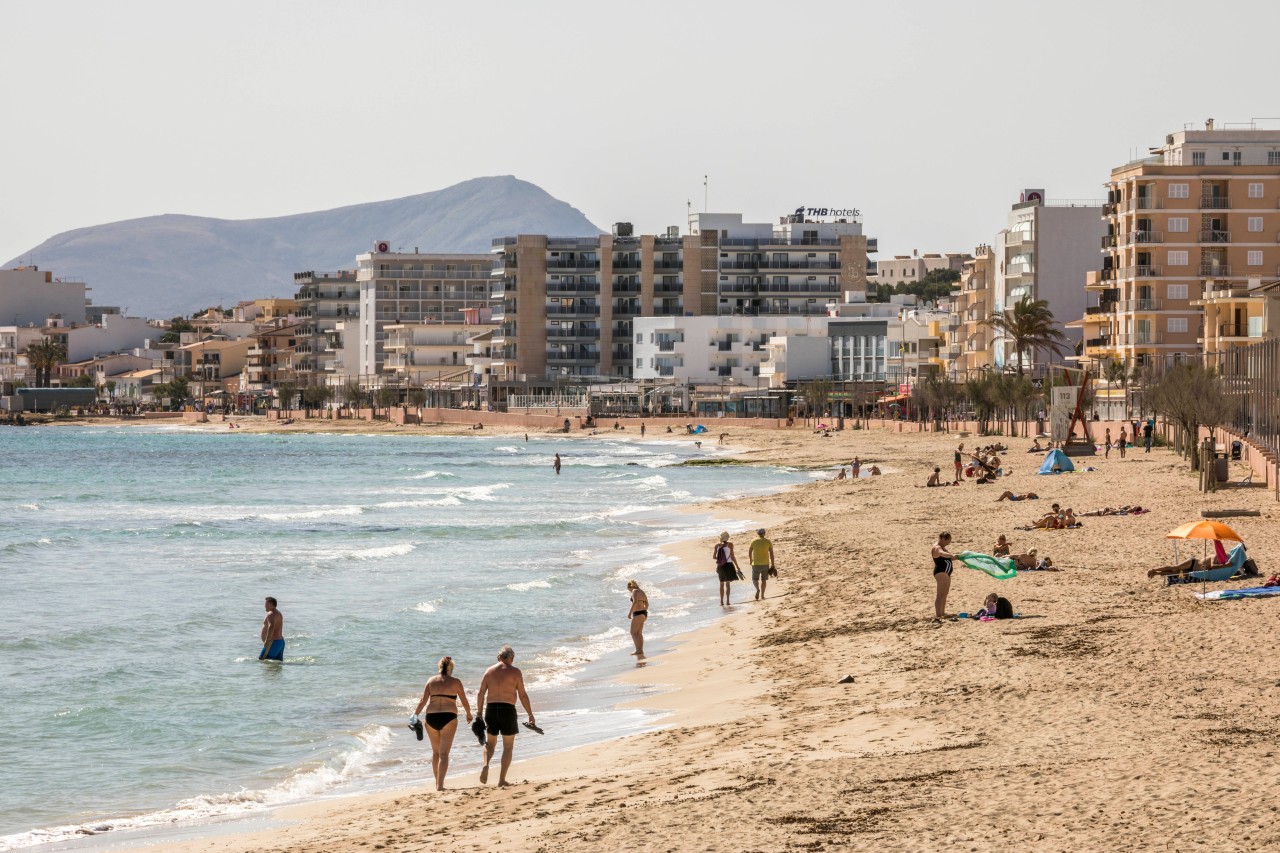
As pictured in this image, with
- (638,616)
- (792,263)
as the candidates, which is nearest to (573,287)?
(792,263)

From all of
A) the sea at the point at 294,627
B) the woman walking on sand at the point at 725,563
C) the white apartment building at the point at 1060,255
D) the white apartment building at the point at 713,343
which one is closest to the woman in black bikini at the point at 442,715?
the sea at the point at 294,627

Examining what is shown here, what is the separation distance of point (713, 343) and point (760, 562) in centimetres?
11430

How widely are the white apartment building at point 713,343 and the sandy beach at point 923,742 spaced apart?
114 metres

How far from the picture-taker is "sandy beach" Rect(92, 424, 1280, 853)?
39.9 feet

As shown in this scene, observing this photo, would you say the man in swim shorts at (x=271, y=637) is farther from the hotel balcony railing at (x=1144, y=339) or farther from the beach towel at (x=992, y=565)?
the hotel balcony railing at (x=1144, y=339)

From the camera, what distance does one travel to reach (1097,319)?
98250 mm

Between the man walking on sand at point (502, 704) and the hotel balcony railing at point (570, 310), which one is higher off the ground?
the hotel balcony railing at point (570, 310)

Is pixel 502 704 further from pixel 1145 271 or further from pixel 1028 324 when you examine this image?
pixel 1028 324

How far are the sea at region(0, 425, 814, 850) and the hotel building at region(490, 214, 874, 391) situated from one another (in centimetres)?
7832

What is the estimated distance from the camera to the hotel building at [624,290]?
15325 centimetres

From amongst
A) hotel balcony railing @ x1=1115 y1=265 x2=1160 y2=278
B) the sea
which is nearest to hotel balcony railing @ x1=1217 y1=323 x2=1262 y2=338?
hotel balcony railing @ x1=1115 y1=265 x2=1160 y2=278

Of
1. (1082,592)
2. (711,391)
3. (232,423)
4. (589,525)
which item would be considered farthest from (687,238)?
(1082,592)

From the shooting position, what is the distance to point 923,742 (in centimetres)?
1530

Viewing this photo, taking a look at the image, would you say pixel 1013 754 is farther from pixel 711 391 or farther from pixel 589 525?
pixel 711 391
